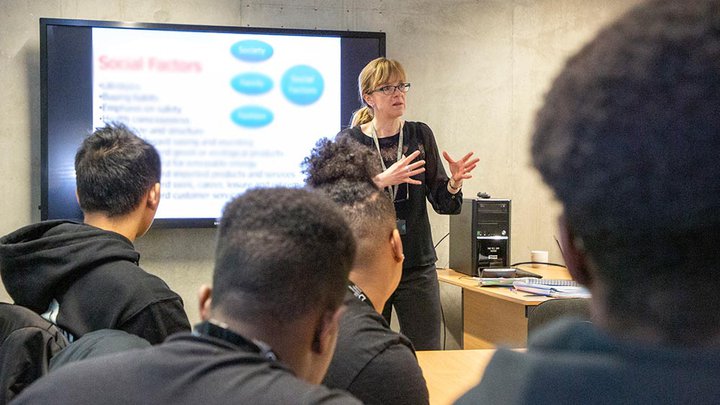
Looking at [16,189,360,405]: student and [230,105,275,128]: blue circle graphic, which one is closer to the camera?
[16,189,360,405]: student

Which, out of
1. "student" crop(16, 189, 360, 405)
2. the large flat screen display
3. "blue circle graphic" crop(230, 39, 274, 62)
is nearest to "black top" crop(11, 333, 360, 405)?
"student" crop(16, 189, 360, 405)

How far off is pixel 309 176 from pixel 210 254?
8.05 ft

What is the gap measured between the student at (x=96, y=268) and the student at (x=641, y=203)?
1.27 metres

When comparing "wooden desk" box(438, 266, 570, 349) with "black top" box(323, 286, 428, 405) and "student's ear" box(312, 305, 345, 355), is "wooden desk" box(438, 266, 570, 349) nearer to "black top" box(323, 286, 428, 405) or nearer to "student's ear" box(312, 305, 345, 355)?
"black top" box(323, 286, 428, 405)

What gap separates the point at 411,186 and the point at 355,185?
1442 mm

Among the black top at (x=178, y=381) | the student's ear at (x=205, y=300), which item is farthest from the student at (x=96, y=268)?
the black top at (x=178, y=381)

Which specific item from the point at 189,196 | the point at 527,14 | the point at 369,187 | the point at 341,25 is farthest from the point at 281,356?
the point at 527,14

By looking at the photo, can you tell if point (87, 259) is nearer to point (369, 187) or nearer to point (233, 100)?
point (369, 187)

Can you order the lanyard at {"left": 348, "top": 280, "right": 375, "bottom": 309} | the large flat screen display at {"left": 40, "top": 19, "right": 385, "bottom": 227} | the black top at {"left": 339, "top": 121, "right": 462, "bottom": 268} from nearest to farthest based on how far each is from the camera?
the lanyard at {"left": 348, "top": 280, "right": 375, "bottom": 309}, the black top at {"left": 339, "top": 121, "right": 462, "bottom": 268}, the large flat screen display at {"left": 40, "top": 19, "right": 385, "bottom": 227}

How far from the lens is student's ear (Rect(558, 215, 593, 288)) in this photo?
505 mm

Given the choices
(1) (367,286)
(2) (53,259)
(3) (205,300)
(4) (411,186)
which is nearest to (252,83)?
(4) (411,186)

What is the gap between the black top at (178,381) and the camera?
756 millimetres

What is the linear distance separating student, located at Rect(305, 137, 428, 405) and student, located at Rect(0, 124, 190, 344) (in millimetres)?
466

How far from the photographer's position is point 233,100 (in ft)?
13.0
